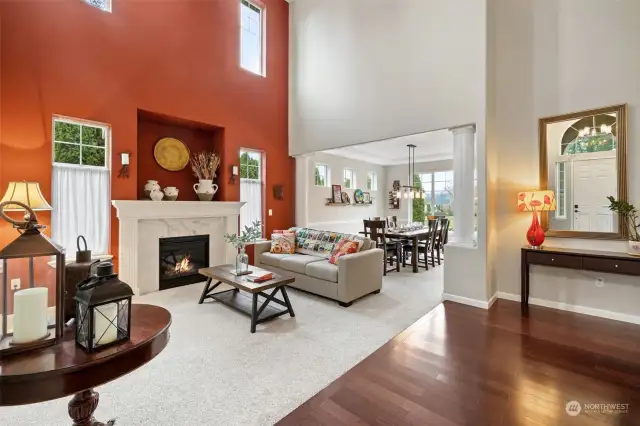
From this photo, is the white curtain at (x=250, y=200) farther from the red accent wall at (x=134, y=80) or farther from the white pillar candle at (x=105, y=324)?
the white pillar candle at (x=105, y=324)

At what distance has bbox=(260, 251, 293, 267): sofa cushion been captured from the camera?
4863mm

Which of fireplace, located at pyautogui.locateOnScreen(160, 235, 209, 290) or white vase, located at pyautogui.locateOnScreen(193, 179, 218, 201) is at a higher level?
white vase, located at pyautogui.locateOnScreen(193, 179, 218, 201)

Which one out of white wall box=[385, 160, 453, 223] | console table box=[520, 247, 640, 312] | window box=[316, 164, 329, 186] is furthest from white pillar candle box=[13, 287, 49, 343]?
white wall box=[385, 160, 453, 223]

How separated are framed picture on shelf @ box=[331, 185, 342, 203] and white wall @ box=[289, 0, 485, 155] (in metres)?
1.95

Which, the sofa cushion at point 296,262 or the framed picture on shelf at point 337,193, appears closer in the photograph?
the sofa cushion at point 296,262

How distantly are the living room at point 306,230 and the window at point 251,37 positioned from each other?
4 cm

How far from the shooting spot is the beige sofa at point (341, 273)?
383 centimetres

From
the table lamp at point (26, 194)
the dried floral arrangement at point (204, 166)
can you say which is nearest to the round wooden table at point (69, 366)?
the table lamp at point (26, 194)

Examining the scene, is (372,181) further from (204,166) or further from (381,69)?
(204,166)

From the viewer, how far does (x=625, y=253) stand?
3215mm

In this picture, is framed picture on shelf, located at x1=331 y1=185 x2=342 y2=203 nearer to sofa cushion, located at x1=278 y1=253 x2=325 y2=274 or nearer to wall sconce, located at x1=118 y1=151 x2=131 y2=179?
sofa cushion, located at x1=278 y1=253 x2=325 y2=274

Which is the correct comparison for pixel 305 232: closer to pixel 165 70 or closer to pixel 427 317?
pixel 427 317

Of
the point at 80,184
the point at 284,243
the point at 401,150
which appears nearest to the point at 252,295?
the point at 284,243

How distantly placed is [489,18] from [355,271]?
368cm
